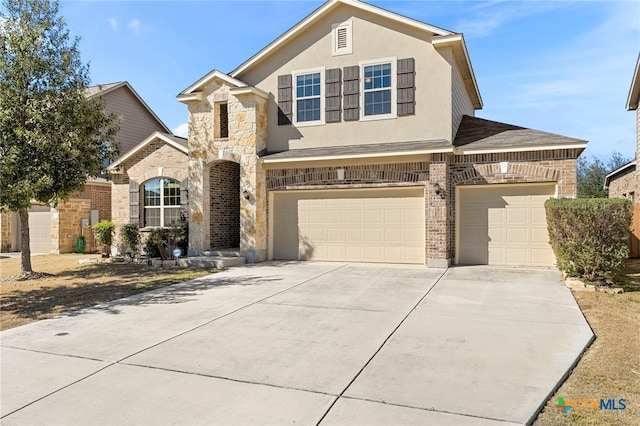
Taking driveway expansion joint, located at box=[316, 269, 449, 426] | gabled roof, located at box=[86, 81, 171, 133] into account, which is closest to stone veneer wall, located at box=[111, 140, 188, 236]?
gabled roof, located at box=[86, 81, 171, 133]

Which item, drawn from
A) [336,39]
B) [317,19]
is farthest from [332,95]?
[317,19]

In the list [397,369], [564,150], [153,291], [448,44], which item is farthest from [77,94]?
[564,150]

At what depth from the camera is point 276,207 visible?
14.5 meters

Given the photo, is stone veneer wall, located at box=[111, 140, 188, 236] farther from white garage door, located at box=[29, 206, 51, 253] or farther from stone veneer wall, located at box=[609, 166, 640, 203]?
stone veneer wall, located at box=[609, 166, 640, 203]

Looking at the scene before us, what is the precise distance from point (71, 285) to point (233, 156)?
6.16 meters

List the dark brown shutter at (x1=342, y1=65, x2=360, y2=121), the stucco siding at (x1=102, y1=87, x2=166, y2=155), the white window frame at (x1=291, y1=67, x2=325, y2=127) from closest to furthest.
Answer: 1. the dark brown shutter at (x1=342, y1=65, x2=360, y2=121)
2. the white window frame at (x1=291, y1=67, x2=325, y2=127)
3. the stucco siding at (x1=102, y1=87, x2=166, y2=155)

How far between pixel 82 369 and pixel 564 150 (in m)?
11.9

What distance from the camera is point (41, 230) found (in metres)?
19.6

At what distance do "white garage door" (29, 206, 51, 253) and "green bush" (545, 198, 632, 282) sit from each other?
799 inches

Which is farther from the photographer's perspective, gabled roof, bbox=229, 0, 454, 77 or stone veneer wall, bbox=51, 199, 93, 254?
stone veneer wall, bbox=51, 199, 93, 254

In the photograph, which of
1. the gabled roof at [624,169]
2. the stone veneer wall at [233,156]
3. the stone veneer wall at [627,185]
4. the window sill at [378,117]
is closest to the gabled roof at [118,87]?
the stone veneer wall at [233,156]

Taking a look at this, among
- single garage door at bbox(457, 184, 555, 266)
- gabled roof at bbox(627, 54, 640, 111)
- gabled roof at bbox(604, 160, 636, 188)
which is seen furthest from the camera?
gabled roof at bbox(604, 160, 636, 188)

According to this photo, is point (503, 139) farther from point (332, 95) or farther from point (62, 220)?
point (62, 220)

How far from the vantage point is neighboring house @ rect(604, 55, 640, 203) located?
15742 mm
